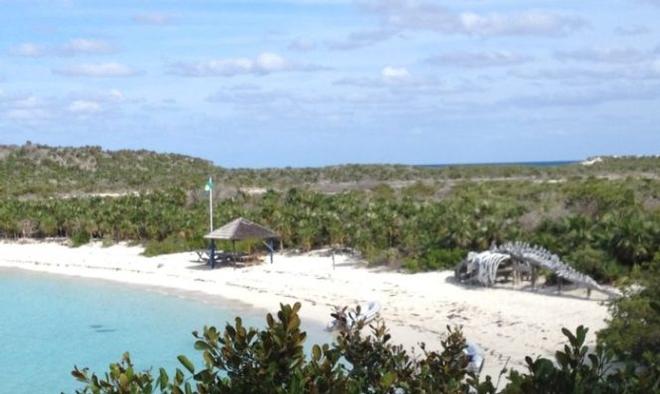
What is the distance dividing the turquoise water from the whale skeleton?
465 centimetres

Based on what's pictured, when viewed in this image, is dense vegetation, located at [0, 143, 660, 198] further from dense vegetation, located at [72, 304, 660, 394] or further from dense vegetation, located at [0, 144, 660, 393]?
dense vegetation, located at [72, 304, 660, 394]

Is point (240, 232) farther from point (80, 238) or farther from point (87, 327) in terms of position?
point (80, 238)

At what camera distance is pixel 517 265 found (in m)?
21.7

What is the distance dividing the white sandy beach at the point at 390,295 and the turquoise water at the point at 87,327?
1.29 meters

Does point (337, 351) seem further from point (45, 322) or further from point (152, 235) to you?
point (152, 235)

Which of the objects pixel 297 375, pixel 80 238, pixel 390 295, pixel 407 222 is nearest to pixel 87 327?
pixel 390 295

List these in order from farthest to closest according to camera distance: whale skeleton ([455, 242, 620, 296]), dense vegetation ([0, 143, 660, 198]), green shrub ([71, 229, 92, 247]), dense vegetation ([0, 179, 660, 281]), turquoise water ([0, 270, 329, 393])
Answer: dense vegetation ([0, 143, 660, 198])
green shrub ([71, 229, 92, 247])
dense vegetation ([0, 179, 660, 281])
whale skeleton ([455, 242, 620, 296])
turquoise water ([0, 270, 329, 393])

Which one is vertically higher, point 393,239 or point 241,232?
point 241,232

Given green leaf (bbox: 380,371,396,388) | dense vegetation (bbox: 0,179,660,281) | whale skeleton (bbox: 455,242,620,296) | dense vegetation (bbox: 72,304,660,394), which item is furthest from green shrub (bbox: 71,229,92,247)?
green leaf (bbox: 380,371,396,388)

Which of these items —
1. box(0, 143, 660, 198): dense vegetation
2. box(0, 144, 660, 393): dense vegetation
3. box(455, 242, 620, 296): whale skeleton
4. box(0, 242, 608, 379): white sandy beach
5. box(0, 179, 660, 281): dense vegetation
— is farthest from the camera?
box(0, 143, 660, 198): dense vegetation

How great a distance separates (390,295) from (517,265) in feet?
10.5

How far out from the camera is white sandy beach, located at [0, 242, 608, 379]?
695 inches

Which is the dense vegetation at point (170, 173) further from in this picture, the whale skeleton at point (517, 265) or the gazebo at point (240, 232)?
the whale skeleton at point (517, 265)

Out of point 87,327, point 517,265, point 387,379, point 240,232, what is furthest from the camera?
point 240,232
